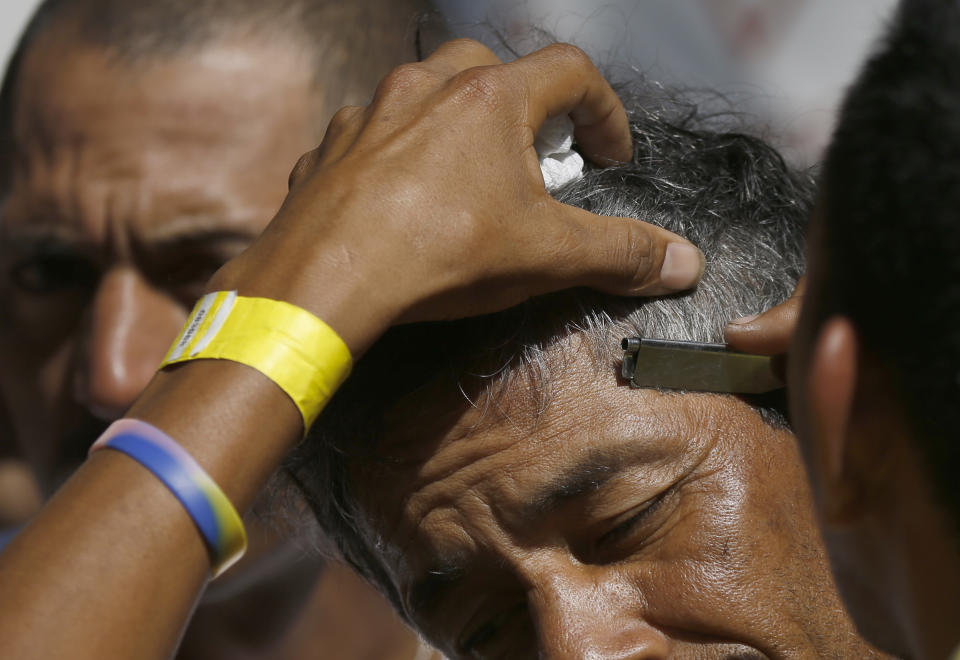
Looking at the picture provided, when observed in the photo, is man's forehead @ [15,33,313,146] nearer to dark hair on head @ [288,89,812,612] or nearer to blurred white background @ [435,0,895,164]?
dark hair on head @ [288,89,812,612]

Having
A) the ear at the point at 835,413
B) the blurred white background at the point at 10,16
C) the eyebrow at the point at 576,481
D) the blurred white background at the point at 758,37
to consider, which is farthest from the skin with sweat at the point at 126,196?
the blurred white background at the point at 758,37

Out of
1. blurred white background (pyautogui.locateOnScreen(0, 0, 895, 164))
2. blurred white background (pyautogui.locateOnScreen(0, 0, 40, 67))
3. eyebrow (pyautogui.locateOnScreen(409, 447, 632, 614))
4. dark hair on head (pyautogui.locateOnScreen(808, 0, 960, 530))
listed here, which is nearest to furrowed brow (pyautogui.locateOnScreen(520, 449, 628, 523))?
eyebrow (pyautogui.locateOnScreen(409, 447, 632, 614))

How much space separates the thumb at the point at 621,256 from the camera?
143 cm

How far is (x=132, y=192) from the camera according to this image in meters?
2.40

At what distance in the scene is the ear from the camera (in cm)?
95

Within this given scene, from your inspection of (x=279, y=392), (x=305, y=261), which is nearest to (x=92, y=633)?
(x=279, y=392)

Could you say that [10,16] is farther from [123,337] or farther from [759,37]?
[759,37]

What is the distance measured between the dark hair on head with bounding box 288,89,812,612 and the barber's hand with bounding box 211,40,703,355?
0.43 ft

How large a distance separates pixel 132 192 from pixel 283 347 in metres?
1.33

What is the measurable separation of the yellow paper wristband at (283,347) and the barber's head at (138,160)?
1.16 meters

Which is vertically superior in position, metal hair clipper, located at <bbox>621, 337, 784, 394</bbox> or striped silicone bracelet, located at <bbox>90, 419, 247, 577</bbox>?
striped silicone bracelet, located at <bbox>90, 419, 247, 577</bbox>

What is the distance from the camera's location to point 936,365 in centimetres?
88

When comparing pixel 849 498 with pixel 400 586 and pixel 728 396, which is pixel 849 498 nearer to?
pixel 728 396

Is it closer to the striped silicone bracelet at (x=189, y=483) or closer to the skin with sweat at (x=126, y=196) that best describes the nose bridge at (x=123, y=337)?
the skin with sweat at (x=126, y=196)
